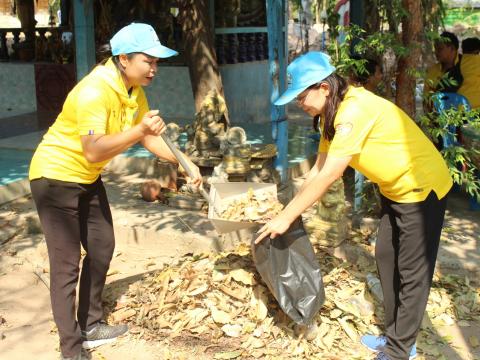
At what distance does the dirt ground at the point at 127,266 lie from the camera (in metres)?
3.63

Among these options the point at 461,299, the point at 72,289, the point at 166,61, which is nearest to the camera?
the point at 72,289

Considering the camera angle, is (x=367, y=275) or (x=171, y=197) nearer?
(x=367, y=275)

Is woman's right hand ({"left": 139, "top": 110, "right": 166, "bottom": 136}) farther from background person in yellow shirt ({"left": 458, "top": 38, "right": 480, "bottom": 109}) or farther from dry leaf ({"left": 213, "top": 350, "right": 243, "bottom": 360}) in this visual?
background person in yellow shirt ({"left": 458, "top": 38, "right": 480, "bottom": 109})

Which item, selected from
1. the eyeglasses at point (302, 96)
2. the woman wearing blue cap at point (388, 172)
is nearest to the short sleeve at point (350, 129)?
the woman wearing blue cap at point (388, 172)

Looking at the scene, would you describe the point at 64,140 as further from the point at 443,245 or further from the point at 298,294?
the point at 443,245

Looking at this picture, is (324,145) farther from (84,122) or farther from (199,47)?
(199,47)

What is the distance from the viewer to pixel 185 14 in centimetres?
682

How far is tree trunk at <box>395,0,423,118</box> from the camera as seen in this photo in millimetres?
4785

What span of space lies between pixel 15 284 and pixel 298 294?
93.2 inches

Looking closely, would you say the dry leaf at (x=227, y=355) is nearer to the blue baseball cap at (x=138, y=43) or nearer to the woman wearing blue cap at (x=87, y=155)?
the woman wearing blue cap at (x=87, y=155)

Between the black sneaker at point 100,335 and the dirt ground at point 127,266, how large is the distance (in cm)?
4

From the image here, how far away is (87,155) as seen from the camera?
3.06 metres

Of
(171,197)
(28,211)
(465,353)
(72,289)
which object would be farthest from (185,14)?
(465,353)

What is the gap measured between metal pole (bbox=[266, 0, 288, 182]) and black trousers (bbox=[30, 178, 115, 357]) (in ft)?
9.55
